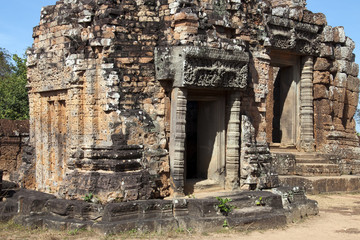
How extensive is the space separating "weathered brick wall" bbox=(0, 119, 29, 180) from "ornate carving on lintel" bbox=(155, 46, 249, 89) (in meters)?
9.32

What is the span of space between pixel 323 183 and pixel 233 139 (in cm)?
495

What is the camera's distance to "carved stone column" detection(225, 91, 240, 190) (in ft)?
32.6

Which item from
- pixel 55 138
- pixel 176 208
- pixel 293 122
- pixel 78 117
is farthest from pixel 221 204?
pixel 293 122

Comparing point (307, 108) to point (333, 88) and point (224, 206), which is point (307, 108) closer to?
point (333, 88)

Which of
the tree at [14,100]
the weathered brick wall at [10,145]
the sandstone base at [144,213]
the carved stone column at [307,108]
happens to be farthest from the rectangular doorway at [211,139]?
the tree at [14,100]

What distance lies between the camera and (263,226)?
872cm

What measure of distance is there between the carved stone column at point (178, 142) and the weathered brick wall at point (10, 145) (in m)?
9.21

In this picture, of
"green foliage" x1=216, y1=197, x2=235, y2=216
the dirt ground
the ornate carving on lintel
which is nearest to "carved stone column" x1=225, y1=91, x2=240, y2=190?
the ornate carving on lintel

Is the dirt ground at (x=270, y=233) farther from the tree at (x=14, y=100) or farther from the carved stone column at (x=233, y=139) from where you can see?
the tree at (x=14, y=100)

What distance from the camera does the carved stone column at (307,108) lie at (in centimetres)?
1505

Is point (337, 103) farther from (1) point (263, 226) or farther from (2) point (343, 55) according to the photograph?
(1) point (263, 226)

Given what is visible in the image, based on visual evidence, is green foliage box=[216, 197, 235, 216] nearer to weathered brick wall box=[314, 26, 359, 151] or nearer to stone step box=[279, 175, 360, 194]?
stone step box=[279, 175, 360, 194]

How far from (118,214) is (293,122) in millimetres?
9104

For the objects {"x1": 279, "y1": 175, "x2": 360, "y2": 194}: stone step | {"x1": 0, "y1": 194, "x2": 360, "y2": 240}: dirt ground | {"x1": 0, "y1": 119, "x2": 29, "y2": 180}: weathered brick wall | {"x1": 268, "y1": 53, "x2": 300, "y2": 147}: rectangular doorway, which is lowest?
{"x1": 0, "y1": 194, "x2": 360, "y2": 240}: dirt ground
